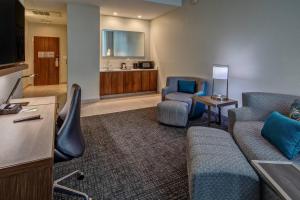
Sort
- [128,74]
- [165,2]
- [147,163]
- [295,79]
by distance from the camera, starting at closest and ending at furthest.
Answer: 1. [147,163]
2. [295,79]
3. [165,2]
4. [128,74]

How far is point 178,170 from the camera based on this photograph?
2.17 meters

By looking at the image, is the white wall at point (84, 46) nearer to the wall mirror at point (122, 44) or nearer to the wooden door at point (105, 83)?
the wooden door at point (105, 83)

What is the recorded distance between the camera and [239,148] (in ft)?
6.61

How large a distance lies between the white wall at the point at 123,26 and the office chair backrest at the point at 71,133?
16.3ft

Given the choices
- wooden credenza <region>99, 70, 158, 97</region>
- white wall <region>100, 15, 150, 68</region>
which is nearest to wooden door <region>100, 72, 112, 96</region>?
wooden credenza <region>99, 70, 158, 97</region>

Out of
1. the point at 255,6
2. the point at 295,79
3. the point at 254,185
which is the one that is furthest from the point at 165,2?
→ the point at 254,185

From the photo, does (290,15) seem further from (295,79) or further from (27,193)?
(27,193)

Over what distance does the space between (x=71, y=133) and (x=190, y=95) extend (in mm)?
3038

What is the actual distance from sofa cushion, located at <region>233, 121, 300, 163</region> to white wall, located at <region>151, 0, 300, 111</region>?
1107 millimetres

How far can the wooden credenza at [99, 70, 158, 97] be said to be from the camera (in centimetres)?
587

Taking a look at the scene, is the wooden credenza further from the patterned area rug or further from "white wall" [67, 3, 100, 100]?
the patterned area rug

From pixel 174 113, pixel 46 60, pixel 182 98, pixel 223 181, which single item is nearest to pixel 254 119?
pixel 174 113

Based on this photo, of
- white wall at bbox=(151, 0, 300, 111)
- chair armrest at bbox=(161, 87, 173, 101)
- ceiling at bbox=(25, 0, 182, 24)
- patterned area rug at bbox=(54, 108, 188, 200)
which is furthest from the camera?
ceiling at bbox=(25, 0, 182, 24)

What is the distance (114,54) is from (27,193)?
19.1 ft
